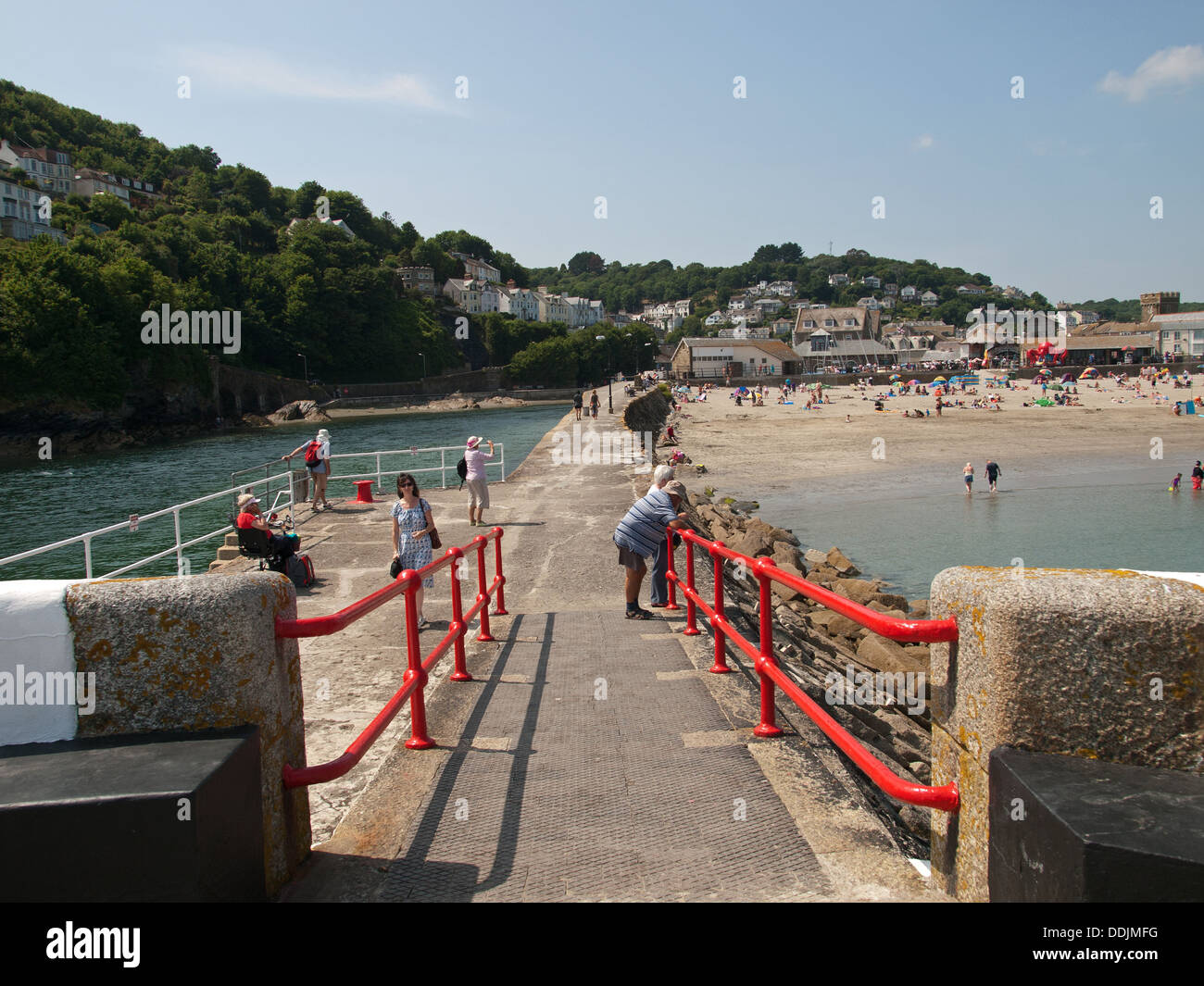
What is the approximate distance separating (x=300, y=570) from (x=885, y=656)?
24.5ft

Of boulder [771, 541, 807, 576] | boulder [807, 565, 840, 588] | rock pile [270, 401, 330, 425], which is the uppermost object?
rock pile [270, 401, 330, 425]

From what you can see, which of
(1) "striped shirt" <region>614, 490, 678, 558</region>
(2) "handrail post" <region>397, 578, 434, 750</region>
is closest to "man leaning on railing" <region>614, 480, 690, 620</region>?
(1) "striped shirt" <region>614, 490, 678, 558</region>

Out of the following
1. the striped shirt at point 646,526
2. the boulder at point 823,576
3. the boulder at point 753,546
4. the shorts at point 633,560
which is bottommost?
the boulder at point 823,576

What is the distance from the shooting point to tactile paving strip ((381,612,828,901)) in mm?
3141

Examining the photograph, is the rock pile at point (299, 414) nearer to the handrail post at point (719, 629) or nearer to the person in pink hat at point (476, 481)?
the person in pink hat at point (476, 481)

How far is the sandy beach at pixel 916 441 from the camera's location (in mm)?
34188

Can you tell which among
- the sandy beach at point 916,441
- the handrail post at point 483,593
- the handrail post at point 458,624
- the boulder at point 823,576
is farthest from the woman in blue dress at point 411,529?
the sandy beach at point 916,441

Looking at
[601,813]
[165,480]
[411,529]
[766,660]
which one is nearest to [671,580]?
[411,529]

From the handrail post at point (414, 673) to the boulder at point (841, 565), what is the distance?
46.6ft

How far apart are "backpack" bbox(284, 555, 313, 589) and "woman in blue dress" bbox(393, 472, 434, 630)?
238cm

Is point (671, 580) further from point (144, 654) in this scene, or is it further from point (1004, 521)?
point (1004, 521)

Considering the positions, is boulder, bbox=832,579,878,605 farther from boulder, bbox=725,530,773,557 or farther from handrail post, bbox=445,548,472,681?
handrail post, bbox=445,548,472,681

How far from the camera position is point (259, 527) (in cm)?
960
